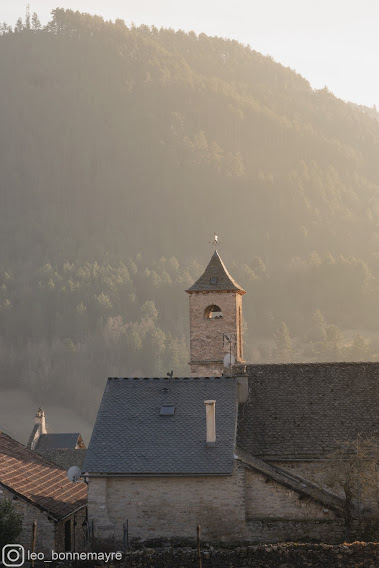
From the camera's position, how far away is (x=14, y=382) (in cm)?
14075

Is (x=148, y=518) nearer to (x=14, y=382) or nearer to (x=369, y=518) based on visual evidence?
(x=369, y=518)

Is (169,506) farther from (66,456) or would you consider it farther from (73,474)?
(66,456)

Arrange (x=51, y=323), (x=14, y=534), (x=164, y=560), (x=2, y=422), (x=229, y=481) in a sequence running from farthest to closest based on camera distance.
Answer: (x=51, y=323) → (x=2, y=422) → (x=229, y=481) → (x=14, y=534) → (x=164, y=560)

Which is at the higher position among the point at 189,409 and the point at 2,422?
the point at 2,422

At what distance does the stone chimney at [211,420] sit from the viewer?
3216 centimetres

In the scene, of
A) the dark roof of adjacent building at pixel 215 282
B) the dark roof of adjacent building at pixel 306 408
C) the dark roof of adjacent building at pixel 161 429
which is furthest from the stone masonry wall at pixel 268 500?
the dark roof of adjacent building at pixel 215 282

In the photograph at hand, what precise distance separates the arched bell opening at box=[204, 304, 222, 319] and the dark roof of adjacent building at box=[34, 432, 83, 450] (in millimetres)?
24054

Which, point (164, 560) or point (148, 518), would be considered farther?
point (148, 518)

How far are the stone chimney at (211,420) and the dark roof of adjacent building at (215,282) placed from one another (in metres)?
13.1

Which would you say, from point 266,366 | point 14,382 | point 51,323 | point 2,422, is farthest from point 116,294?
point 266,366

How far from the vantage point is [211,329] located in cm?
4400

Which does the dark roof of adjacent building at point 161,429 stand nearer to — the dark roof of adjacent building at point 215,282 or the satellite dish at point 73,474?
the satellite dish at point 73,474

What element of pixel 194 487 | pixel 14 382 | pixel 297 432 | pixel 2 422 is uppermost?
pixel 14 382

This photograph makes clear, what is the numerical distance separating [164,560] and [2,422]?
3631 inches
